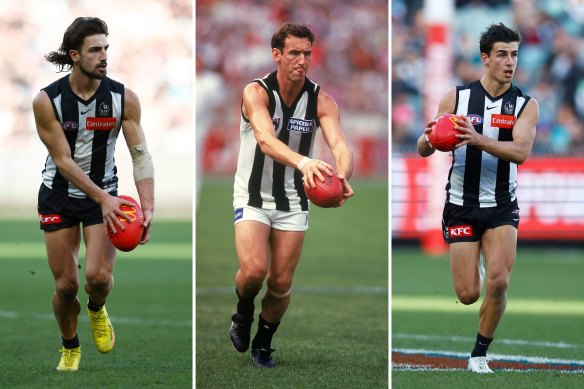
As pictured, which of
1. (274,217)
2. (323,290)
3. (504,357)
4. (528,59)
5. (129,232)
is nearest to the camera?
(129,232)

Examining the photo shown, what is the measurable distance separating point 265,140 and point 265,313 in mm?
1152

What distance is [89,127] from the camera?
6.11 metres

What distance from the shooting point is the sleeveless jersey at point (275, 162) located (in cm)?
626

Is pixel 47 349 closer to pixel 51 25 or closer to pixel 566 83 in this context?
pixel 566 83

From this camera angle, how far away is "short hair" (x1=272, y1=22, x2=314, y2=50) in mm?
5945

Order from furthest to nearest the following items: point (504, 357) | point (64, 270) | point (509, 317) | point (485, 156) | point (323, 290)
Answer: point (323, 290) → point (509, 317) → point (504, 357) → point (485, 156) → point (64, 270)

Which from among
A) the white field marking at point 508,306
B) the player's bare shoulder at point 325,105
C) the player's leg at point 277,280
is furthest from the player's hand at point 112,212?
the white field marking at point 508,306

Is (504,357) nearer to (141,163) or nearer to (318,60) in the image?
(141,163)

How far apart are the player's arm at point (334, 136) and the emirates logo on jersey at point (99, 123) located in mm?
1188

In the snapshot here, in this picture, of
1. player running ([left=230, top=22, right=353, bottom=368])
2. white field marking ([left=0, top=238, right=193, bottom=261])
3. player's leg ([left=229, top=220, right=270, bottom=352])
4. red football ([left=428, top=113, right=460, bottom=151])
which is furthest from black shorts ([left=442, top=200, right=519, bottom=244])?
white field marking ([left=0, top=238, right=193, bottom=261])

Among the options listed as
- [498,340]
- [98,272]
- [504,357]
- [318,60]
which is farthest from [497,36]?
[318,60]

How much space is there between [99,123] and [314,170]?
4.76ft

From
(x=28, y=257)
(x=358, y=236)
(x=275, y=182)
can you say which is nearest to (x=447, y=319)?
(x=358, y=236)

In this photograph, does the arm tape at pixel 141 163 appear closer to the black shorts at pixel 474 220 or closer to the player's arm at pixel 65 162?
the player's arm at pixel 65 162
